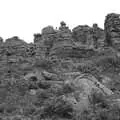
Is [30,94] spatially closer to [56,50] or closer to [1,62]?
[1,62]

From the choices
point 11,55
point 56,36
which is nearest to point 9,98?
point 11,55

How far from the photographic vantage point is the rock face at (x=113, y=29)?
28850mm

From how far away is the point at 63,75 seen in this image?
1694 cm

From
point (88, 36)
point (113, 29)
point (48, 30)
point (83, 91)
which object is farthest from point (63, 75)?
point (113, 29)

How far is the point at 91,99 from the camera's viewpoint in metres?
12.4

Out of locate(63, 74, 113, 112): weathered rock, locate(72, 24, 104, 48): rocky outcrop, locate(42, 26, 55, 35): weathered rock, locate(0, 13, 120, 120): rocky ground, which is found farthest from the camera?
locate(72, 24, 104, 48): rocky outcrop

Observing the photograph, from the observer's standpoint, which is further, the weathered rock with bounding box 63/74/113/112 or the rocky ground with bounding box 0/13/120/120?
the weathered rock with bounding box 63/74/113/112

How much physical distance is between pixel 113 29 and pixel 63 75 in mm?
14643

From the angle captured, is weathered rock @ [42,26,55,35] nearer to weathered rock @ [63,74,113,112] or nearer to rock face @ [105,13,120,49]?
rock face @ [105,13,120,49]

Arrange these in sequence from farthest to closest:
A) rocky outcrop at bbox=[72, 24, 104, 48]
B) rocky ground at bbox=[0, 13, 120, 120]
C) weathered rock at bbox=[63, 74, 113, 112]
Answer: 1. rocky outcrop at bbox=[72, 24, 104, 48]
2. weathered rock at bbox=[63, 74, 113, 112]
3. rocky ground at bbox=[0, 13, 120, 120]

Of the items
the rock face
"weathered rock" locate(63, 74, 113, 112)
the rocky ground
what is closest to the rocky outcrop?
the rocky ground

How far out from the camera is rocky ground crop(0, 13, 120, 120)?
11.1m

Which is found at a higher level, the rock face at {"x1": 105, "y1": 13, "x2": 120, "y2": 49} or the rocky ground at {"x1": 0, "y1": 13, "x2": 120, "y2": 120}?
the rock face at {"x1": 105, "y1": 13, "x2": 120, "y2": 49}

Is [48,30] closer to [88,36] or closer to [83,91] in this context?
[88,36]
